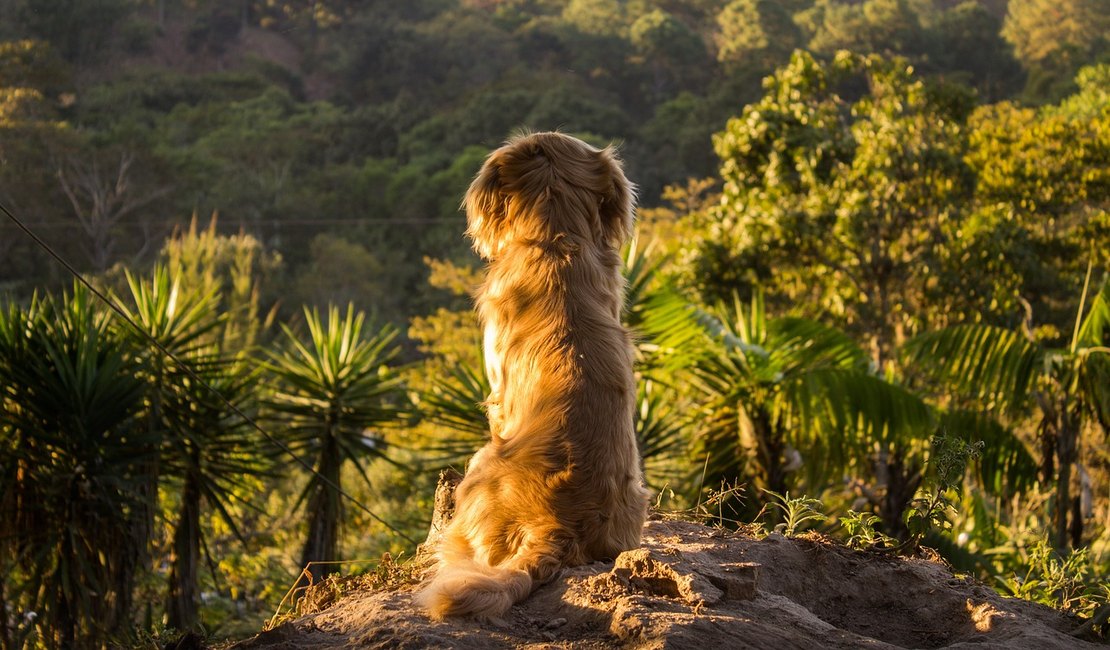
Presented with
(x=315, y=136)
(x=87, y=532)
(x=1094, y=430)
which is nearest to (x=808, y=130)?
Result: (x=1094, y=430)

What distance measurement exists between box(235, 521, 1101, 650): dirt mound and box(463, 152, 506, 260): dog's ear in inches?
48.6

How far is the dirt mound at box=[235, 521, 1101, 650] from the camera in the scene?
10.7ft

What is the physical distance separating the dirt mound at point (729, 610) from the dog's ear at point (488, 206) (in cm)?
123

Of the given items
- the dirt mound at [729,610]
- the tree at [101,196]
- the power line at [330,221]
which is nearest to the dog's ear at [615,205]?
the dirt mound at [729,610]

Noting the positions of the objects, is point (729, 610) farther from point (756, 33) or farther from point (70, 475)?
point (756, 33)

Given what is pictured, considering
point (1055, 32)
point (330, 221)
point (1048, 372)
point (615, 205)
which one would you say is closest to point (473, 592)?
point (615, 205)

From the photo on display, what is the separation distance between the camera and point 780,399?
31.8 feet

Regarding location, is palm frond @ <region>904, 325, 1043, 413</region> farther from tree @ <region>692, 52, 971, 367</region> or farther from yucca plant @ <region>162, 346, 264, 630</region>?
tree @ <region>692, 52, 971, 367</region>

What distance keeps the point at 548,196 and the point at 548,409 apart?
86 cm

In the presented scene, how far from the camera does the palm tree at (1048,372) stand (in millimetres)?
9344

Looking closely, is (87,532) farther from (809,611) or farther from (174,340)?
(809,611)

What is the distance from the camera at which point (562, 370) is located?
4020 millimetres

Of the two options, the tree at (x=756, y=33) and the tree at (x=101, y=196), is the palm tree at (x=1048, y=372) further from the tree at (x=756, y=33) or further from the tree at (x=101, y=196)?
the tree at (x=756, y=33)

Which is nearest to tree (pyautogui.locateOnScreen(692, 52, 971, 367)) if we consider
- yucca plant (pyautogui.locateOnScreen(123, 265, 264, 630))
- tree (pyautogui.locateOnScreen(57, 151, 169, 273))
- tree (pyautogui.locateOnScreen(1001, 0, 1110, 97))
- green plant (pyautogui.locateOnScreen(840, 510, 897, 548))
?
yucca plant (pyautogui.locateOnScreen(123, 265, 264, 630))
